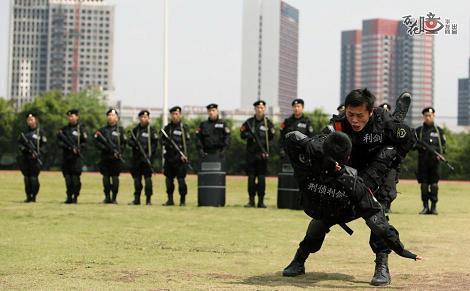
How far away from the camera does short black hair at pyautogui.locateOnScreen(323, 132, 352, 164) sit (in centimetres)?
645

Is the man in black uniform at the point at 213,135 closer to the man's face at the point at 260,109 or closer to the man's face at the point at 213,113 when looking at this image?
the man's face at the point at 213,113

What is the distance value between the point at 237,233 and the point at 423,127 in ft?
20.9

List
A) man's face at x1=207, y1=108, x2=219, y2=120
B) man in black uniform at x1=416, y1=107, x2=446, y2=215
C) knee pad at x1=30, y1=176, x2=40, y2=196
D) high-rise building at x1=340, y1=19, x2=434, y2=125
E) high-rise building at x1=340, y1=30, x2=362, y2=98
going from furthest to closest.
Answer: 1. high-rise building at x1=340, y1=30, x2=362, y2=98
2. high-rise building at x1=340, y1=19, x2=434, y2=125
3. knee pad at x1=30, y1=176, x2=40, y2=196
4. man's face at x1=207, y1=108, x2=219, y2=120
5. man in black uniform at x1=416, y1=107, x2=446, y2=215

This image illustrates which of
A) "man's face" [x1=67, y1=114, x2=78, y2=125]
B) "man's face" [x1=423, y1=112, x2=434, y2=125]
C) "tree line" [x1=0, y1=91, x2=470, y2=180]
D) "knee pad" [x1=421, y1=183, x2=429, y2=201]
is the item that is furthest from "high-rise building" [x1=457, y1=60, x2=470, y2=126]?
"man's face" [x1=67, y1=114, x2=78, y2=125]

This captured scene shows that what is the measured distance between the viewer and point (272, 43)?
612ft

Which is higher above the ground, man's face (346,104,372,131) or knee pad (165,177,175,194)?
man's face (346,104,372,131)

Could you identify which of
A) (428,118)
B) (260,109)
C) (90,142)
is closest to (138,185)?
(260,109)

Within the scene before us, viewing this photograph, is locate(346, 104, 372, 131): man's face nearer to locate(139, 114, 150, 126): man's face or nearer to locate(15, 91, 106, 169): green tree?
locate(139, 114, 150, 126): man's face

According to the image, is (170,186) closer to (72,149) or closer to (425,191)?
(72,149)

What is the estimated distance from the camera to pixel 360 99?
268 inches

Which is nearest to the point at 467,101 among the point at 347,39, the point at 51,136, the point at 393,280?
the point at 51,136

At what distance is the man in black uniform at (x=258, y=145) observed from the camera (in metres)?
17.7

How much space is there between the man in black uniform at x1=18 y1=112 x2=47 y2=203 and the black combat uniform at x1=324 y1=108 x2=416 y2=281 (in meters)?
12.3

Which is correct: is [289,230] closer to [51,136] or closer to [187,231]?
[187,231]
